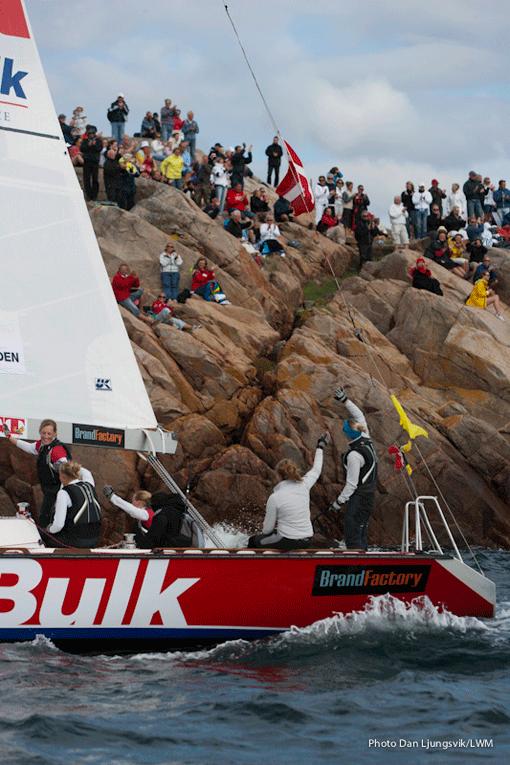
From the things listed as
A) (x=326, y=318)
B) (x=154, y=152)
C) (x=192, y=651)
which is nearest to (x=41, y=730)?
(x=192, y=651)

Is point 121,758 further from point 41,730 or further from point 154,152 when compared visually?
point 154,152

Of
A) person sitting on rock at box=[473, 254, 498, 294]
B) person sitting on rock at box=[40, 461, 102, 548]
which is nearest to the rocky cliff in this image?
person sitting on rock at box=[473, 254, 498, 294]

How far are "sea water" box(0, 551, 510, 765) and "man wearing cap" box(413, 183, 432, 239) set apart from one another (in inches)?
838

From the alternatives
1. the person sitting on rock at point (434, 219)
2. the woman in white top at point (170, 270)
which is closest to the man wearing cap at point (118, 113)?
the woman in white top at point (170, 270)

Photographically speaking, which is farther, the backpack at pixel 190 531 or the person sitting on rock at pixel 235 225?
the person sitting on rock at pixel 235 225

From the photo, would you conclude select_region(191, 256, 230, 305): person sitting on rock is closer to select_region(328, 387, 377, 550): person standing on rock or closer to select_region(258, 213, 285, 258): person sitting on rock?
select_region(258, 213, 285, 258): person sitting on rock

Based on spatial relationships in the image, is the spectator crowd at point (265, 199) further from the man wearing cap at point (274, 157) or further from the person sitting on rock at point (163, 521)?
the person sitting on rock at point (163, 521)

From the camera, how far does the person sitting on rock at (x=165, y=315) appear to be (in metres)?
20.7

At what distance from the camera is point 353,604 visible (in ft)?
32.3

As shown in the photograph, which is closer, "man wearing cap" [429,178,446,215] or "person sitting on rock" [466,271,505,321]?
"person sitting on rock" [466,271,505,321]

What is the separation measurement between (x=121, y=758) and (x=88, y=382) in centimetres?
527

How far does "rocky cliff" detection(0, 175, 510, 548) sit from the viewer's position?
18328 mm

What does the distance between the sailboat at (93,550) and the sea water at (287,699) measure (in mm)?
258

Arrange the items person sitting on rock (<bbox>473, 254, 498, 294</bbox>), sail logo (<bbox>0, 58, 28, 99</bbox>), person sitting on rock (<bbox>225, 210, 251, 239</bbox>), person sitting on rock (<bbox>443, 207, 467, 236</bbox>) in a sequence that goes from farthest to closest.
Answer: person sitting on rock (<bbox>443, 207, 467, 236</bbox>), person sitting on rock (<bbox>225, 210, 251, 239</bbox>), person sitting on rock (<bbox>473, 254, 498, 294</bbox>), sail logo (<bbox>0, 58, 28, 99</bbox>)
